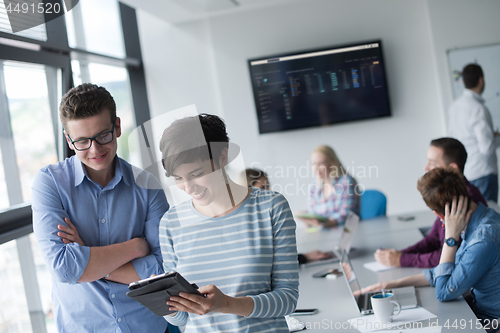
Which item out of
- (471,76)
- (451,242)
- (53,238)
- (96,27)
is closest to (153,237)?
(53,238)

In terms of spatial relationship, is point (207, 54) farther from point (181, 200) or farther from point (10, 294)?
point (181, 200)

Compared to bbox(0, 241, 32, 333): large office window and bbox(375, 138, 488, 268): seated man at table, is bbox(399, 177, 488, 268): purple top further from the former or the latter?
bbox(0, 241, 32, 333): large office window

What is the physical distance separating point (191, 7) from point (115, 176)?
3105 millimetres

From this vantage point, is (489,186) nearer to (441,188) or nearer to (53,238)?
(441,188)

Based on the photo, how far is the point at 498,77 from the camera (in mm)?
4324

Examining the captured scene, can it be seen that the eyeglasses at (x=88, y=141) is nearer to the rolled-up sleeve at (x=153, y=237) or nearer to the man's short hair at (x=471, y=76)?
the rolled-up sleeve at (x=153, y=237)

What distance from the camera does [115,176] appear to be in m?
1.53

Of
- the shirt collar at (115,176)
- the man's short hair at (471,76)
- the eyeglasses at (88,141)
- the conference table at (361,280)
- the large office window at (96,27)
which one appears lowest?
the conference table at (361,280)

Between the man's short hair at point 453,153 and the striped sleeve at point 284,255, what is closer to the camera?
the striped sleeve at point 284,255

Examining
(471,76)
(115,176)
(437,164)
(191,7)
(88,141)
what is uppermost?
(191,7)

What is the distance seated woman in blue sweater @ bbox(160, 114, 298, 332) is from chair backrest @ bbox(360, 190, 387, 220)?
2.45 m

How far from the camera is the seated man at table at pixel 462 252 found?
1605 millimetres

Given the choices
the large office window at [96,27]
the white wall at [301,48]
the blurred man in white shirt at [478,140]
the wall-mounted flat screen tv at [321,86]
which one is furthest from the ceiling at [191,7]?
the blurred man in white shirt at [478,140]

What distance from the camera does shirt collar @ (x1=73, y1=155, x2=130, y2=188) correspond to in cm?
148
